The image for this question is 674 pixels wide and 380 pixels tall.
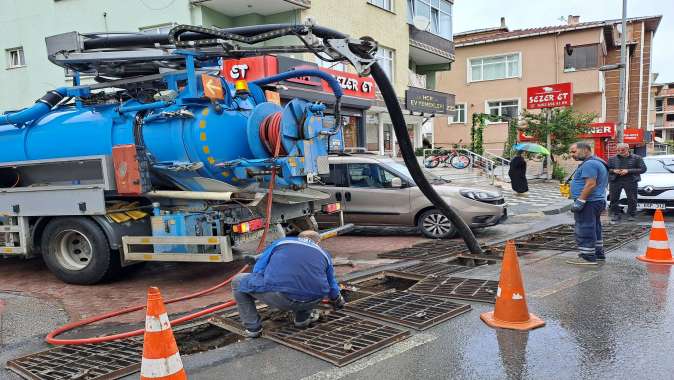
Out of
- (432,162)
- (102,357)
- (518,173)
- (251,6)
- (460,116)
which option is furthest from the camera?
(460,116)

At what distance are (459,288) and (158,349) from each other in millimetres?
3710

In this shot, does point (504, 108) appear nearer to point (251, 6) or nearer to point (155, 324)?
point (251, 6)

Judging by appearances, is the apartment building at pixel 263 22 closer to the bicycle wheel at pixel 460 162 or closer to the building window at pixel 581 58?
the bicycle wheel at pixel 460 162

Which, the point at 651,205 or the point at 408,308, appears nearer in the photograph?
the point at 408,308

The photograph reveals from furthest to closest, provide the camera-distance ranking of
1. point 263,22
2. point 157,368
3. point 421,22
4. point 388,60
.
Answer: point 421,22 < point 388,60 < point 263,22 < point 157,368

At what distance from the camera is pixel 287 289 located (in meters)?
4.36

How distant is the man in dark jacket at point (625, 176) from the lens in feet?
36.6

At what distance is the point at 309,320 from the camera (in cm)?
482

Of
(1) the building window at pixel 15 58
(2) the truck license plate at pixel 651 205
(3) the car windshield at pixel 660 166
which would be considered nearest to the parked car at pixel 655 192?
(2) the truck license plate at pixel 651 205

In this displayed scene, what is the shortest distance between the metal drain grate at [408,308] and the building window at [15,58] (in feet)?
66.3

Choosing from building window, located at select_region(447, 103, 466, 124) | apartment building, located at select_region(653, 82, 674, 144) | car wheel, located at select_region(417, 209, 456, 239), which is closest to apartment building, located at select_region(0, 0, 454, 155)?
car wheel, located at select_region(417, 209, 456, 239)

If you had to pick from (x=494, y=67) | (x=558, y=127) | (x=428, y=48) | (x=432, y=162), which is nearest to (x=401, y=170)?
(x=432, y=162)

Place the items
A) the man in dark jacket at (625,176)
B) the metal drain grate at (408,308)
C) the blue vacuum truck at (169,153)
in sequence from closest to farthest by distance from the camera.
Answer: the metal drain grate at (408,308) < the blue vacuum truck at (169,153) < the man in dark jacket at (625,176)

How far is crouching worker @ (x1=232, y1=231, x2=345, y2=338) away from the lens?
4359mm
